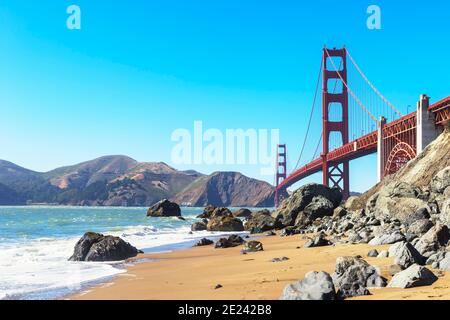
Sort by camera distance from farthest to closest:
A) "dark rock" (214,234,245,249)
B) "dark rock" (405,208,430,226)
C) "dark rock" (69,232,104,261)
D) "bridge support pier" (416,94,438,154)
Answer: "bridge support pier" (416,94,438,154) → "dark rock" (214,234,245,249) → "dark rock" (405,208,430,226) → "dark rock" (69,232,104,261)

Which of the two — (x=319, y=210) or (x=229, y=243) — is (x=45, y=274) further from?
(x=319, y=210)

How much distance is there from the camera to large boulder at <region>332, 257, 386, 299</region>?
6.12 m

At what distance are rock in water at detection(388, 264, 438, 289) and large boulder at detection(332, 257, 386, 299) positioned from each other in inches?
7.4

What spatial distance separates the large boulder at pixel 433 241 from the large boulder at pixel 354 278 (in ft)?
6.66

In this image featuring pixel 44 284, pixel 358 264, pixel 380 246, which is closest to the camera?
pixel 358 264

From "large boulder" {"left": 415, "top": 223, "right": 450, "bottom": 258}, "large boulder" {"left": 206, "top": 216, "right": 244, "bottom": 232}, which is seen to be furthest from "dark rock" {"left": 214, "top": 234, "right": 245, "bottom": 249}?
"large boulder" {"left": 206, "top": 216, "right": 244, "bottom": 232}

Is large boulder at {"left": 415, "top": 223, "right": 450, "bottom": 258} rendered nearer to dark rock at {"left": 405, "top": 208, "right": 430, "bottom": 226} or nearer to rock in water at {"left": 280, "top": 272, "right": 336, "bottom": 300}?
rock in water at {"left": 280, "top": 272, "right": 336, "bottom": 300}

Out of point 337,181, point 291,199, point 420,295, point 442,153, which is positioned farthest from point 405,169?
point 337,181

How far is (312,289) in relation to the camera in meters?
5.69

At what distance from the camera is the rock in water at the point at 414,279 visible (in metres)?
6.19

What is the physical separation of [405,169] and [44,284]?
808 inches

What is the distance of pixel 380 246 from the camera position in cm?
1105
